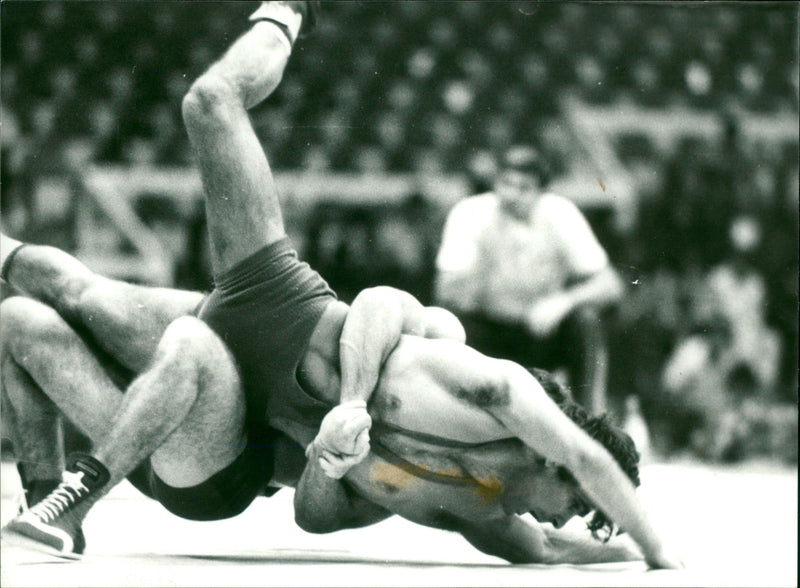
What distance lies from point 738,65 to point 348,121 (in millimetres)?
1231

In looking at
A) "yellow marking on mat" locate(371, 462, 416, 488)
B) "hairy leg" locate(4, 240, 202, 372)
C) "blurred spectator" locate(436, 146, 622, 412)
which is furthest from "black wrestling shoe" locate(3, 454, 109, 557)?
"blurred spectator" locate(436, 146, 622, 412)

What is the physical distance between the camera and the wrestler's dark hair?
99.1 inches

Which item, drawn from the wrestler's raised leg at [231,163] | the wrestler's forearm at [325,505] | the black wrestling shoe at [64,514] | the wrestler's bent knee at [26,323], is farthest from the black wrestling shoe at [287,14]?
the black wrestling shoe at [64,514]

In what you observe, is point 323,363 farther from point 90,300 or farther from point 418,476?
point 90,300

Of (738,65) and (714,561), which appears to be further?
(738,65)

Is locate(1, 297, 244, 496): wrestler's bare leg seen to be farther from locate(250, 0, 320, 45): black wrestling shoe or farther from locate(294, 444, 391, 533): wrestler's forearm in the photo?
locate(250, 0, 320, 45): black wrestling shoe

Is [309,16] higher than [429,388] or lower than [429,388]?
higher

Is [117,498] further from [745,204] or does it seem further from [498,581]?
[745,204]

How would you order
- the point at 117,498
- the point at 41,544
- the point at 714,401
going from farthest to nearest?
the point at 714,401 < the point at 117,498 < the point at 41,544

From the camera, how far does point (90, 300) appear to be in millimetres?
2592

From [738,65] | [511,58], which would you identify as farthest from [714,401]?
[511,58]

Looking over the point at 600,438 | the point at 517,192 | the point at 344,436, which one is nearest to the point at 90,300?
the point at 344,436

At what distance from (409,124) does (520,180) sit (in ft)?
1.16

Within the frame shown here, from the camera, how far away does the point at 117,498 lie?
2.57 metres
